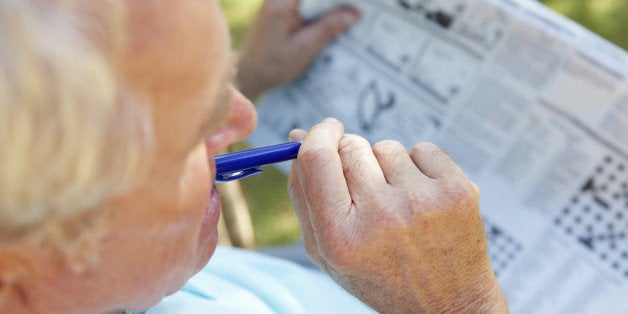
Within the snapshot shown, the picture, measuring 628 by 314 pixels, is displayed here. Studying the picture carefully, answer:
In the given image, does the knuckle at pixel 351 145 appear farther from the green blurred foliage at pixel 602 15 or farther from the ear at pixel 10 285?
the green blurred foliage at pixel 602 15

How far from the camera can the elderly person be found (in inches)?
16.8

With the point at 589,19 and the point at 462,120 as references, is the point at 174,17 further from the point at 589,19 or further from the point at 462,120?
the point at 589,19

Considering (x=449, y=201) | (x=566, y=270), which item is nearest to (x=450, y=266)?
(x=449, y=201)

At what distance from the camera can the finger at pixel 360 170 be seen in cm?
76

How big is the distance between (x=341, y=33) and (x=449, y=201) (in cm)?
50

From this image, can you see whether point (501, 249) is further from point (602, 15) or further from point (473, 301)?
point (602, 15)

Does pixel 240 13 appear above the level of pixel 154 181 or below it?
below

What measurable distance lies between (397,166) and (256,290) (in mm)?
339

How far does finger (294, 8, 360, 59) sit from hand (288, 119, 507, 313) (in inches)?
15.2

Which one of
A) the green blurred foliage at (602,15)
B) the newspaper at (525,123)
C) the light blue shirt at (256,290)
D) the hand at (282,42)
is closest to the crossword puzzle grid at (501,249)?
the newspaper at (525,123)

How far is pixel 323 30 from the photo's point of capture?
1176 millimetres

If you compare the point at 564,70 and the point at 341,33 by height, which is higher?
the point at 564,70

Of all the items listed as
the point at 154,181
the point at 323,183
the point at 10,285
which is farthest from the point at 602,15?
the point at 10,285

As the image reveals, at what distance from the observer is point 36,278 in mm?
559
